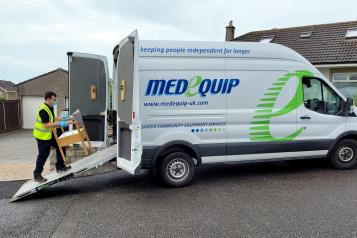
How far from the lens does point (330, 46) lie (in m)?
16.3

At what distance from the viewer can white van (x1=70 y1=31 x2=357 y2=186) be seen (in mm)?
5973

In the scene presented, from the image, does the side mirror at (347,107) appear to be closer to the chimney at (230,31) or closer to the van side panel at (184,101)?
the van side panel at (184,101)

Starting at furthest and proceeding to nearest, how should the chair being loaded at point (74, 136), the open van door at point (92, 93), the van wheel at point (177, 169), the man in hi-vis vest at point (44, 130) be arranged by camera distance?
the open van door at point (92, 93), the chair being loaded at point (74, 136), the van wheel at point (177, 169), the man in hi-vis vest at point (44, 130)

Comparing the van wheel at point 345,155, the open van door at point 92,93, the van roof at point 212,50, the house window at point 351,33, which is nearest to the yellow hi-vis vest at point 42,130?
the open van door at point 92,93

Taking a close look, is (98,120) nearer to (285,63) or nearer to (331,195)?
(285,63)

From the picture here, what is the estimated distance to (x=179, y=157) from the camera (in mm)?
6141

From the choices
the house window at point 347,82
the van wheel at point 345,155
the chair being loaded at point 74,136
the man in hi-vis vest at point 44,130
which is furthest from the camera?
the house window at point 347,82

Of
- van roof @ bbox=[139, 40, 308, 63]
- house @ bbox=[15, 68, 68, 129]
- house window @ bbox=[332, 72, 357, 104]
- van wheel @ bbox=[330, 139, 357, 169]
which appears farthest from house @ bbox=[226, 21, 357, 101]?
house @ bbox=[15, 68, 68, 129]

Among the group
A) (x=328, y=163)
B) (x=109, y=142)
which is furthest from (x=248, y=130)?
(x=109, y=142)

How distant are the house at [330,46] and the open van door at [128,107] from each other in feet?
37.9

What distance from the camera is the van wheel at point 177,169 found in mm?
6070

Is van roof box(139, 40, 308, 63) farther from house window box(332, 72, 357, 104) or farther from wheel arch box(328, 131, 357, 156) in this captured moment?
house window box(332, 72, 357, 104)

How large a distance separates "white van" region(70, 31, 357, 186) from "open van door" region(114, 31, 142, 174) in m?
0.02

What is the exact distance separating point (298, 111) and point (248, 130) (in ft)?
3.70
